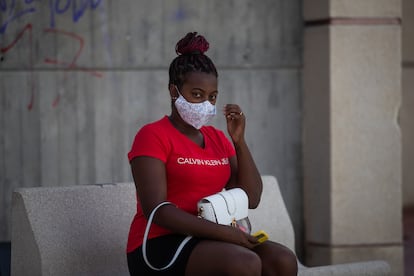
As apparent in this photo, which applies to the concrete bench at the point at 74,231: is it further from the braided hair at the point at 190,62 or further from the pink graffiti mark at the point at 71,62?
the pink graffiti mark at the point at 71,62

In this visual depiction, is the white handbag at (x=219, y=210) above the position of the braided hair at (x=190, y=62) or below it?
below

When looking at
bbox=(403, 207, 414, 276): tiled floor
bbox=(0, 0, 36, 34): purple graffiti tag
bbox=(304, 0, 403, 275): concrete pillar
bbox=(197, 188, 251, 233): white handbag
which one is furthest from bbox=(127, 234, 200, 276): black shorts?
bbox=(403, 207, 414, 276): tiled floor

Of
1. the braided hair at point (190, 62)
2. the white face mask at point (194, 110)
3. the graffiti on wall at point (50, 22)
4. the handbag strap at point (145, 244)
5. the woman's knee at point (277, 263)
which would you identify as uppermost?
the graffiti on wall at point (50, 22)

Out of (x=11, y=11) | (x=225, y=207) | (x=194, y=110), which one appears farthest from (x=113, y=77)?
(x=225, y=207)

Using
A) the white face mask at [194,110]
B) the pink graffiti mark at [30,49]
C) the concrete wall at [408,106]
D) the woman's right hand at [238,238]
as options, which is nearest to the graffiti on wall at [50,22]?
the pink graffiti mark at [30,49]

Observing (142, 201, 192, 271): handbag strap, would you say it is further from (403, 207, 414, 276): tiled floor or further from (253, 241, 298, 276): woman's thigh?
(403, 207, 414, 276): tiled floor

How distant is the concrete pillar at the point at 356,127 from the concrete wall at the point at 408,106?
3860 millimetres

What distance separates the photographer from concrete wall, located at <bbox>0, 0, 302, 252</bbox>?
692cm

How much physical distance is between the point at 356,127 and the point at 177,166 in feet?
10.2

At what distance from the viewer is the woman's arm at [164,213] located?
13.1ft

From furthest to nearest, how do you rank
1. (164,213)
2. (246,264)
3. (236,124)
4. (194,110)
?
(236,124)
(194,110)
(164,213)
(246,264)

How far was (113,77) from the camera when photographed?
23.1 feet

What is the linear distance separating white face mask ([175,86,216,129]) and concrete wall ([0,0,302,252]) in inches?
110

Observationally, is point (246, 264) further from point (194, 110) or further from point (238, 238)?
point (194, 110)
